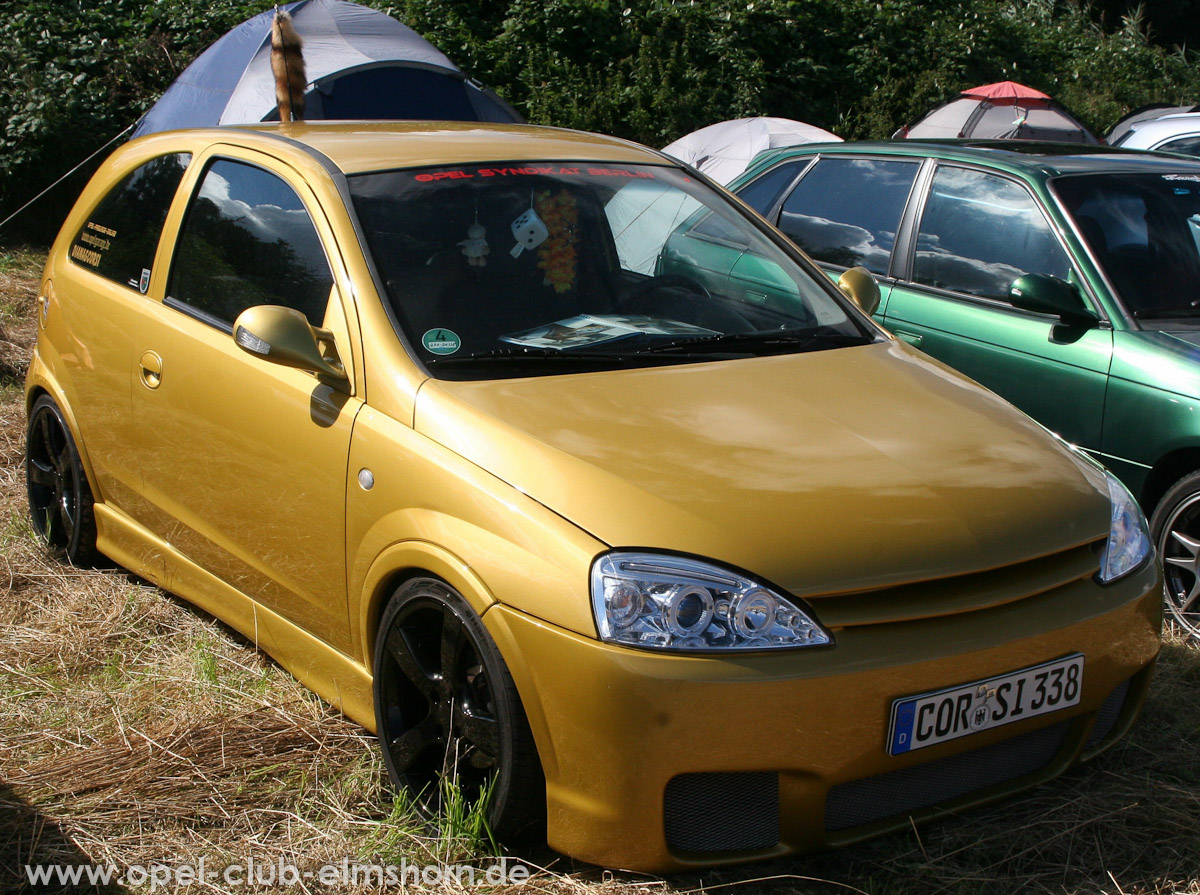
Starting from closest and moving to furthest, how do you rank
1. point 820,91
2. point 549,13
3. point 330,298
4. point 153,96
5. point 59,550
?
point 330,298 < point 59,550 < point 153,96 < point 549,13 < point 820,91

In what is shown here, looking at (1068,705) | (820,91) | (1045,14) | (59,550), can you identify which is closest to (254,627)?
(59,550)

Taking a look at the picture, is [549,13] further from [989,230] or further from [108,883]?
[108,883]

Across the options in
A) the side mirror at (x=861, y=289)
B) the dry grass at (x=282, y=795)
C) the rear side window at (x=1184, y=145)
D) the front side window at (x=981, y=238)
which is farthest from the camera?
the rear side window at (x=1184, y=145)

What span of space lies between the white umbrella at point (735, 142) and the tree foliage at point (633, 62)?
5.19 ft

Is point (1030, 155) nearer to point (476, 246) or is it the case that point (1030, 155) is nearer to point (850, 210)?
point (850, 210)

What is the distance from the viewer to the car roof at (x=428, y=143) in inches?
135

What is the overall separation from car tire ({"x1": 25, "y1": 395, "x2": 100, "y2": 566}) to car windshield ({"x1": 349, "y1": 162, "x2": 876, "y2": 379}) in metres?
1.73

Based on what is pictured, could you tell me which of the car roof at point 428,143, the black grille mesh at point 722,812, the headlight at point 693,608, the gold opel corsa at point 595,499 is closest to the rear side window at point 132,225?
the gold opel corsa at point 595,499

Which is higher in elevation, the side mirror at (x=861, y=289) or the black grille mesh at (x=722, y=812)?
the side mirror at (x=861, y=289)

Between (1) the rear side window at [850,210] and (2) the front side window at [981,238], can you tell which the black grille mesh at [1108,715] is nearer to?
(2) the front side window at [981,238]

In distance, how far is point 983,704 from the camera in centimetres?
248

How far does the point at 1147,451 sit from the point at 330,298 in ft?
8.84

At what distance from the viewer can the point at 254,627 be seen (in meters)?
3.43

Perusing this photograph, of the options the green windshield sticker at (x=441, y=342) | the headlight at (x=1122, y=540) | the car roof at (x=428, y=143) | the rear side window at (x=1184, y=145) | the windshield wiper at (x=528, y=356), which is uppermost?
the car roof at (x=428, y=143)
